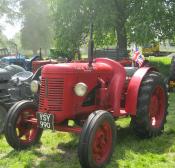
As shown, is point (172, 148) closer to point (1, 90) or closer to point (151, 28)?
point (1, 90)

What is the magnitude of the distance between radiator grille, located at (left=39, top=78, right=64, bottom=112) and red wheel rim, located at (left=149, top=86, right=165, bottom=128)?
6.37ft

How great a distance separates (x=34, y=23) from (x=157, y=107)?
55808 millimetres

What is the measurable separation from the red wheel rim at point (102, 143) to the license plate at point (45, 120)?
69cm

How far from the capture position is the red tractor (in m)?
5.31

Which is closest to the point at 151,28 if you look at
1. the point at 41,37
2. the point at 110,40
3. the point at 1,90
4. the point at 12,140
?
the point at 110,40

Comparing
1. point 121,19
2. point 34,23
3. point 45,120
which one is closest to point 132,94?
point 45,120

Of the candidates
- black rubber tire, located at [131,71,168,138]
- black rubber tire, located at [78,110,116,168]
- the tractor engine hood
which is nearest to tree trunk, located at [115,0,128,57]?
black rubber tire, located at [131,71,168,138]

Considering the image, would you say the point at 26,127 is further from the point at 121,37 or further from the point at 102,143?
the point at 121,37

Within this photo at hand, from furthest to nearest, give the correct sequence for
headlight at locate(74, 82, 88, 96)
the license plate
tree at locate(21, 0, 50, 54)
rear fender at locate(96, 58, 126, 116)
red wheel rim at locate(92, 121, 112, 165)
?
tree at locate(21, 0, 50, 54), rear fender at locate(96, 58, 126, 116), the license plate, headlight at locate(74, 82, 88, 96), red wheel rim at locate(92, 121, 112, 165)

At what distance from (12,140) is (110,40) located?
61.8ft

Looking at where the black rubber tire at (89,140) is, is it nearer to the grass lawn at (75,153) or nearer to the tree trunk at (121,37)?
the grass lawn at (75,153)

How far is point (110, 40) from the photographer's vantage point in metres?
24.3

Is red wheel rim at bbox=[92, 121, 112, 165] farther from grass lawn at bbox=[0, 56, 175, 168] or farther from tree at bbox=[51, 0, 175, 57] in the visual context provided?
tree at bbox=[51, 0, 175, 57]

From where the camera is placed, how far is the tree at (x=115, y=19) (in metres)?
17.4
